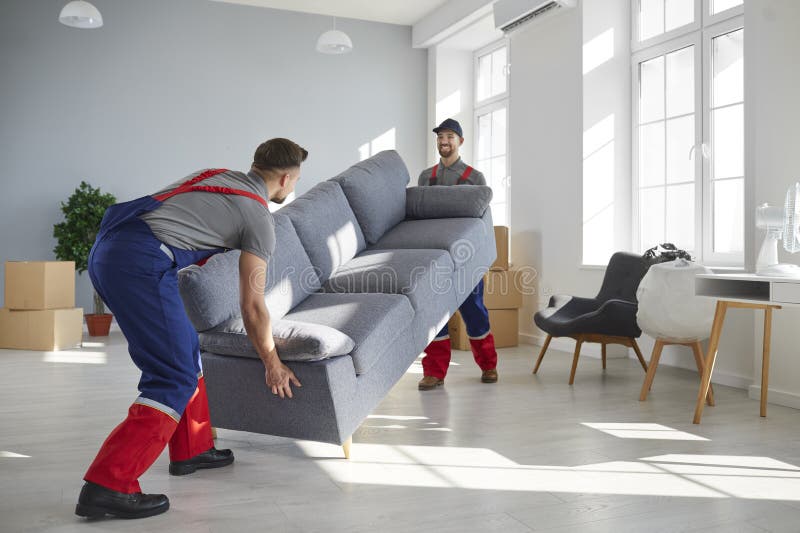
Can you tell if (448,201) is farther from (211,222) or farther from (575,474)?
(211,222)

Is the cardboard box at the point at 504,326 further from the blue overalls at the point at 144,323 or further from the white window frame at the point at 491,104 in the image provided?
the blue overalls at the point at 144,323

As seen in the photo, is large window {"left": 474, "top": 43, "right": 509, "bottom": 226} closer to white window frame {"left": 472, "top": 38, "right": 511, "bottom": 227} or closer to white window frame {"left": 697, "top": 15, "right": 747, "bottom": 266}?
white window frame {"left": 472, "top": 38, "right": 511, "bottom": 227}

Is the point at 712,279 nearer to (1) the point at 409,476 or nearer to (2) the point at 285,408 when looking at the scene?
(1) the point at 409,476

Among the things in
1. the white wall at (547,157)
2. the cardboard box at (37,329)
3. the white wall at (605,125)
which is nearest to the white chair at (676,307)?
the white wall at (547,157)

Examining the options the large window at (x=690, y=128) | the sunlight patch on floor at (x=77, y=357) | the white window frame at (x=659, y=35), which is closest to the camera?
the large window at (x=690, y=128)

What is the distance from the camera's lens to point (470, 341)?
435cm

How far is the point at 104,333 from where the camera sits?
6.85m

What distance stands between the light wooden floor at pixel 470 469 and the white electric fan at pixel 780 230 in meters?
0.71

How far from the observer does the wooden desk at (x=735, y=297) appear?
10.1 ft

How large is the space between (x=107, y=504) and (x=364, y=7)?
6.64m

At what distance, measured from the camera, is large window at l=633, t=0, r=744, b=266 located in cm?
465

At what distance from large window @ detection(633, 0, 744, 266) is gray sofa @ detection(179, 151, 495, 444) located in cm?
188

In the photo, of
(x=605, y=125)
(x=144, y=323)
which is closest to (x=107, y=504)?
(x=144, y=323)

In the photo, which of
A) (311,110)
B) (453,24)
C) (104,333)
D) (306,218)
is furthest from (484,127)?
(306,218)
